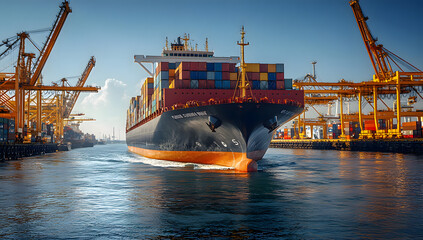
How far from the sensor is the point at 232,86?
31.8 m

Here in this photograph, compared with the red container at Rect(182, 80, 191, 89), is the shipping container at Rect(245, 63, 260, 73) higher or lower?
higher

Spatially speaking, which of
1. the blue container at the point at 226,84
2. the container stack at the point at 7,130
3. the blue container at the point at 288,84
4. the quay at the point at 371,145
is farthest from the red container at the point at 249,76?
the container stack at the point at 7,130

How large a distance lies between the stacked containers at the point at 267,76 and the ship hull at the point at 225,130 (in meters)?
3.68

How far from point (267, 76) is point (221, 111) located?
909 centimetres

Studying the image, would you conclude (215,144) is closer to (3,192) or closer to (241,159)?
(241,159)

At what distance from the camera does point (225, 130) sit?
25.2 metres

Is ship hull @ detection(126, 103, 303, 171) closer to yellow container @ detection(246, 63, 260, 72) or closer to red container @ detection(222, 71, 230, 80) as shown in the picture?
yellow container @ detection(246, 63, 260, 72)

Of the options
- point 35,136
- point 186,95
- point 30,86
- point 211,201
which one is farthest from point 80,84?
point 211,201

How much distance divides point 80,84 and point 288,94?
60.7 meters

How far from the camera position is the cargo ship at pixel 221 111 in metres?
24.3

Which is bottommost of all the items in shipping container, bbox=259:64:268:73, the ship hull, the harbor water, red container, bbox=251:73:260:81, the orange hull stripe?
the harbor water

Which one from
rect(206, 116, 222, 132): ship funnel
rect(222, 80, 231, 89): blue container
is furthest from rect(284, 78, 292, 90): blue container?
rect(206, 116, 222, 132): ship funnel

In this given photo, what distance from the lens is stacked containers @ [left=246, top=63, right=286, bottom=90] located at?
31719 millimetres

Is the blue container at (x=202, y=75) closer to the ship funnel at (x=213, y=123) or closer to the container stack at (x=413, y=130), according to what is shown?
the ship funnel at (x=213, y=123)
